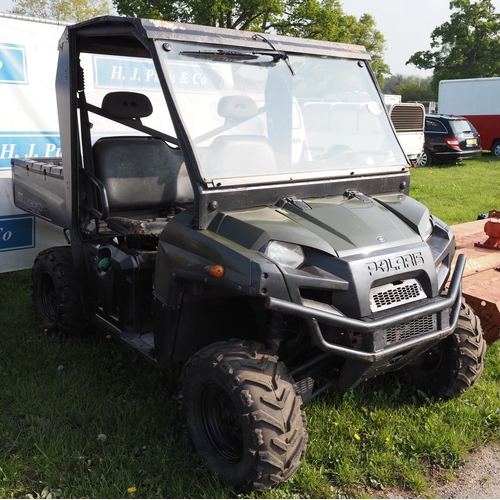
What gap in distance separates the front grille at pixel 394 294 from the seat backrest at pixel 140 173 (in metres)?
1.97

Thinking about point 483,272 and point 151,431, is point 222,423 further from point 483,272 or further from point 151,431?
point 483,272

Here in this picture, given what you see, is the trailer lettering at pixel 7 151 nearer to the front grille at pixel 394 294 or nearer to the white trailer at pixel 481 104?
the front grille at pixel 394 294

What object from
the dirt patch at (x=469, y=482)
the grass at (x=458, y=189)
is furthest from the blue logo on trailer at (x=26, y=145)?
the grass at (x=458, y=189)

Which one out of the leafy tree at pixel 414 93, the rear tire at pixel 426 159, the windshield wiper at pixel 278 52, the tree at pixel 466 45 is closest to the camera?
the windshield wiper at pixel 278 52

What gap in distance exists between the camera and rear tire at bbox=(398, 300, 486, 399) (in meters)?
3.47

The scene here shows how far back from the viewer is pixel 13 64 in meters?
6.15

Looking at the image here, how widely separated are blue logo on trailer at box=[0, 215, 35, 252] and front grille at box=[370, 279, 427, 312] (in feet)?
15.0

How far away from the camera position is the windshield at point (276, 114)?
3.17 metres

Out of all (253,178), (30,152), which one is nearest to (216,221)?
(253,178)

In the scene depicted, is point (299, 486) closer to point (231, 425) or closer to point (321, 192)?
point (231, 425)

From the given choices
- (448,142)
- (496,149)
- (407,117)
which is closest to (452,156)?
(448,142)

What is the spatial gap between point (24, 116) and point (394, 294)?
15.9ft

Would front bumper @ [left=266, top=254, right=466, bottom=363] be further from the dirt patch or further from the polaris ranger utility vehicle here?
the dirt patch

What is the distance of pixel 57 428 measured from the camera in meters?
3.48
